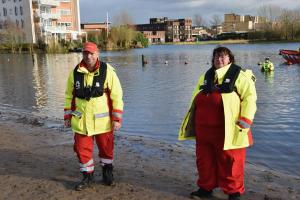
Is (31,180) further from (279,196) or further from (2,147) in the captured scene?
(279,196)

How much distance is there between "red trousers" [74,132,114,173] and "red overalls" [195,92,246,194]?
4.32 feet

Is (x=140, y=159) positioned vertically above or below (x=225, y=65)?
below

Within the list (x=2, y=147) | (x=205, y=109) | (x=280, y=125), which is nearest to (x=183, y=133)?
(x=205, y=109)

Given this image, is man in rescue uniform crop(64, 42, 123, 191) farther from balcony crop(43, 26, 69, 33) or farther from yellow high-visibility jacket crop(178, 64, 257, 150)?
balcony crop(43, 26, 69, 33)

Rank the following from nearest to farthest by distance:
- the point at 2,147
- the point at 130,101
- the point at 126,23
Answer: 1. the point at 2,147
2. the point at 130,101
3. the point at 126,23

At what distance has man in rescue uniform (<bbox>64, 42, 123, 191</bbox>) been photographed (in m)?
5.70

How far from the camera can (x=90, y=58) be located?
224 inches

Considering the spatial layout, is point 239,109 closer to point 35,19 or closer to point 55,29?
point 55,29

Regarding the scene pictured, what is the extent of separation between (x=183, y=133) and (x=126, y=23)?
385 ft

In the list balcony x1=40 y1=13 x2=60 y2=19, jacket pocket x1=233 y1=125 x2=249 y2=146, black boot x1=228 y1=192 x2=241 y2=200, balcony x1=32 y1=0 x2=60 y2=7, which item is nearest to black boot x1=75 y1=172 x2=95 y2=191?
black boot x1=228 y1=192 x2=241 y2=200

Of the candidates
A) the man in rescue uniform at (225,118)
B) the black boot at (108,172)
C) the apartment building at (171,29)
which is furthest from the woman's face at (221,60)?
the apartment building at (171,29)

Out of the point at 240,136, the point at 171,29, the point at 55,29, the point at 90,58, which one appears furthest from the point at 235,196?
the point at 171,29

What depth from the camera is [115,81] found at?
5797 mm

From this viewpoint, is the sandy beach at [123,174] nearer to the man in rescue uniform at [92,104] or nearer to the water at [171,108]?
the man in rescue uniform at [92,104]
